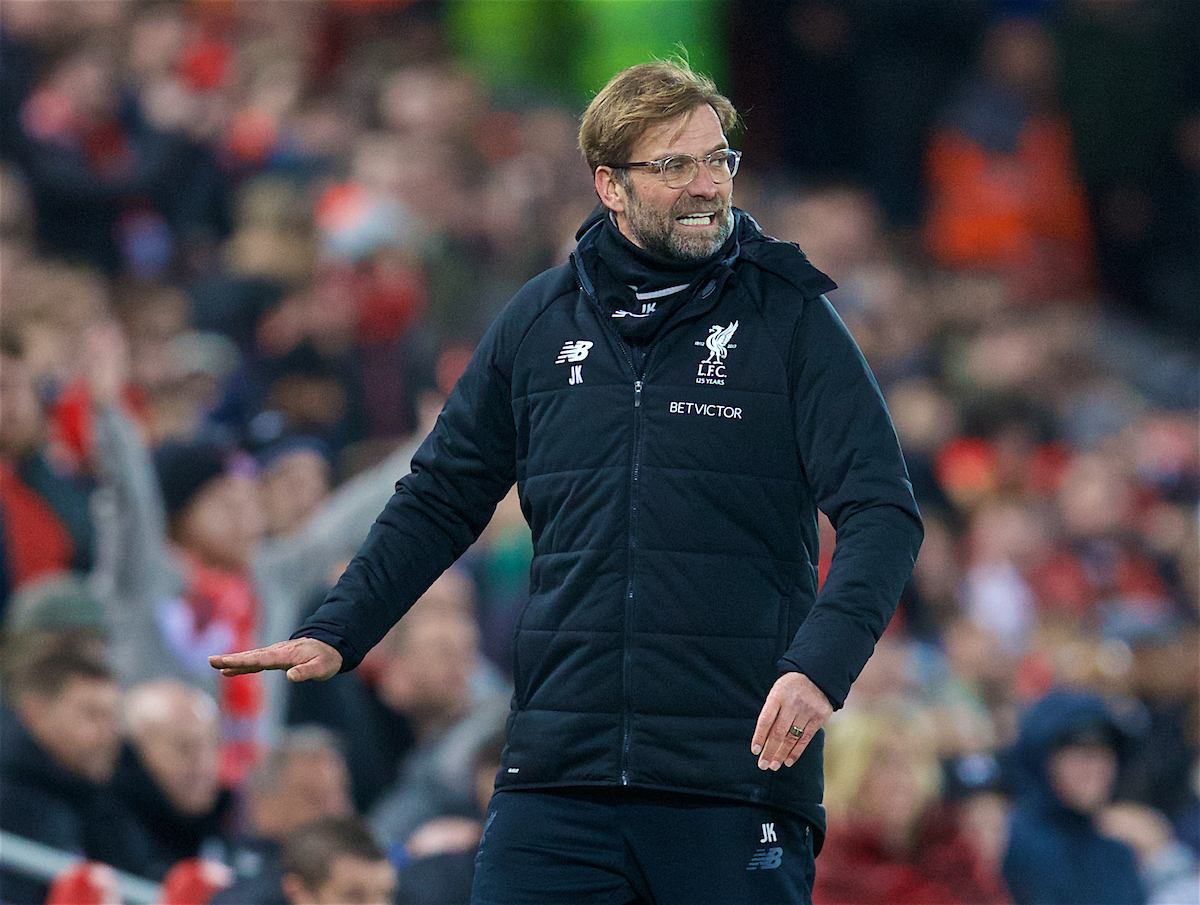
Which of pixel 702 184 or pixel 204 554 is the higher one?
pixel 702 184

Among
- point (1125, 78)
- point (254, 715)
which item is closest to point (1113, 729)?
point (254, 715)

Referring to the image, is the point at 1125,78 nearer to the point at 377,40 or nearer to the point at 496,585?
the point at 377,40

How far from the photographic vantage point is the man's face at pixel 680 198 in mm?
3324

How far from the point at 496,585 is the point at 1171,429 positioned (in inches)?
212

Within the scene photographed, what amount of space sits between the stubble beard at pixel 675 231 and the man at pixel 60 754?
2.92 m

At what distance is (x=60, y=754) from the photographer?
5449 mm

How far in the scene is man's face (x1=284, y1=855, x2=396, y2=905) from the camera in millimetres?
5191

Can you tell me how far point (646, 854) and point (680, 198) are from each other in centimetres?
121

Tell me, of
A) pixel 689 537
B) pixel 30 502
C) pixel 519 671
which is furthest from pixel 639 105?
pixel 30 502

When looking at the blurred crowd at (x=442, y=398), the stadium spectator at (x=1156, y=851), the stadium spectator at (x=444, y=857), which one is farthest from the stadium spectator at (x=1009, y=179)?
the stadium spectator at (x=444, y=857)

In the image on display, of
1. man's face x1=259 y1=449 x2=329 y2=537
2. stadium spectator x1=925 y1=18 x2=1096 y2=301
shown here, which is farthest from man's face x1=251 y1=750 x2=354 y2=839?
stadium spectator x1=925 y1=18 x2=1096 y2=301

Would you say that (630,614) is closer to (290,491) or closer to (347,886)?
(347,886)

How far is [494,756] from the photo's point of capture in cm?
622

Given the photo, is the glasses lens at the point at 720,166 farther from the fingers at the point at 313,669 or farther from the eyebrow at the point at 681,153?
the fingers at the point at 313,669
